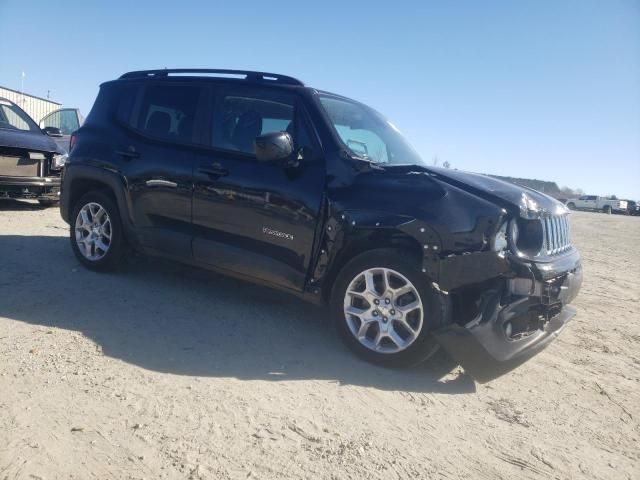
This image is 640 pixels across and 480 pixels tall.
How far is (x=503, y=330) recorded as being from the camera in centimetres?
→ 324

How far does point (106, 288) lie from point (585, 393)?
13.5 feet

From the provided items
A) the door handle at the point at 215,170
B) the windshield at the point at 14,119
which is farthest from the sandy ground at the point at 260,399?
the windshield at the point at 14,119

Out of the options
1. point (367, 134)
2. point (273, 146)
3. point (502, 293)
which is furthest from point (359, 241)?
point (367, 134)

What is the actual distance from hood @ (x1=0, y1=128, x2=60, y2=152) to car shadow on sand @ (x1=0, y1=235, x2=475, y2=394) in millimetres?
3293

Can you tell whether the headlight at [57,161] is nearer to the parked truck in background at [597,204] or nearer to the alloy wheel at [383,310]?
the alloy wheel at [383,310]

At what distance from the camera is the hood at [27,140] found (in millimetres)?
8172

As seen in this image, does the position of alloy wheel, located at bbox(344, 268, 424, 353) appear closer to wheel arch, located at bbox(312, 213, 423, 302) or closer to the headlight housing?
wheel arch, located at bbox(312, 213, 423, 302)

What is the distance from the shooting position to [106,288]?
15.7 feet

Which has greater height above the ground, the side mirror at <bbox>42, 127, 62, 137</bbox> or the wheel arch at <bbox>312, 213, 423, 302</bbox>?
the side mirror at <bbox>42, 127, 62, 137</bbox>

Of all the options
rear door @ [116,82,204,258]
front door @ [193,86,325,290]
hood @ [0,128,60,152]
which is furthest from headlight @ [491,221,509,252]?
hood @ [0,128,60,152]

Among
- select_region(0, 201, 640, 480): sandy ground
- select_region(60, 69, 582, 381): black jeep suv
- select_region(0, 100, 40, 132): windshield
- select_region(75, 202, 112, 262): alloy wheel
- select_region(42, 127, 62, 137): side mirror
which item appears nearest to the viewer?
select_region(0, 201, 640, 480): sandy ground

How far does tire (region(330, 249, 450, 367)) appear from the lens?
3.36 metres

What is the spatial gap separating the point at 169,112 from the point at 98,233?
→ 150 cm

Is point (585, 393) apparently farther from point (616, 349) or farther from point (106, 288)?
point (106, 288)
